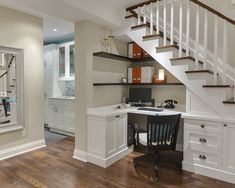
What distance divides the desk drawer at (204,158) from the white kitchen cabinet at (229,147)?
84 millimetres

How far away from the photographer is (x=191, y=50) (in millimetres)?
3213

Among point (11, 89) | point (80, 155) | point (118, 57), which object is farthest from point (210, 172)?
point (11, 89)

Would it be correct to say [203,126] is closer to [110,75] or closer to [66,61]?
[110,75]

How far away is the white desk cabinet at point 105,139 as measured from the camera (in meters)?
2.96

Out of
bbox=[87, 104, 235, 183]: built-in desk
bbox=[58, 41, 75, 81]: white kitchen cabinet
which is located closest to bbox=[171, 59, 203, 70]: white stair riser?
A: bbox=[87, 104, 235, 183]: built-in desk

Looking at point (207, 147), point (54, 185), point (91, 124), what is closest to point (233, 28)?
point (207, 147)

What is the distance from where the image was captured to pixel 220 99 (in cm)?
259

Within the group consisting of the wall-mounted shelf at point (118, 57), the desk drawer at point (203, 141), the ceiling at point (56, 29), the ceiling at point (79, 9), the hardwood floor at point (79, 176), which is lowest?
the hardwood floor at point (79, 176)

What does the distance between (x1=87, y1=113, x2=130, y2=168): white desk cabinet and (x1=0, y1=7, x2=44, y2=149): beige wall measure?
1.35 meters

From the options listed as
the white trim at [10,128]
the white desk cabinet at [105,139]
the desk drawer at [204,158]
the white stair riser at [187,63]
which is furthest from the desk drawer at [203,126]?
the white trim at [10,128]

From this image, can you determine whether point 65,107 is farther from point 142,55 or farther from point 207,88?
point 207,88

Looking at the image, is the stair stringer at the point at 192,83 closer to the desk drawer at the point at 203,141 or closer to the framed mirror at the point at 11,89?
the desk drawer at the point at 203,141

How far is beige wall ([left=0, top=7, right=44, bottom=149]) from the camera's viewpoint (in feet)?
10.9

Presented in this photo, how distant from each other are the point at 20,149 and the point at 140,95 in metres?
2.48
